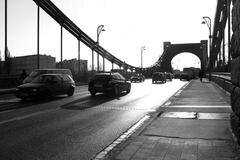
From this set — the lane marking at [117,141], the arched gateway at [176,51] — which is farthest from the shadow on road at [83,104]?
the arched gateway at [176,51]

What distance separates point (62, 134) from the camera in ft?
25.1

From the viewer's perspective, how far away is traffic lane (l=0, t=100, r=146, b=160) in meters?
Answer: 5.94

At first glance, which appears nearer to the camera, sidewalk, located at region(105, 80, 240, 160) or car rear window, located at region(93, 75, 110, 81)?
sidewalk, located at region(105, 80, 240, 160)

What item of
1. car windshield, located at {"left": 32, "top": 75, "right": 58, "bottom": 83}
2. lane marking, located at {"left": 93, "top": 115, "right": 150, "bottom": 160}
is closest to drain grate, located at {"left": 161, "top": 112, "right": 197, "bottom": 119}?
lane marking, located at {"left": 93, "top": 115, "right": 150, "bottom": 160}

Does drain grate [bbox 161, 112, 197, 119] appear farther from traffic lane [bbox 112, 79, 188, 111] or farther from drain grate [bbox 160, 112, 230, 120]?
traffic lane [bbox 112, 79, 188, 111]

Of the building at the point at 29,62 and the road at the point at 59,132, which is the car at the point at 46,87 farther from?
the building at the point at 29,62

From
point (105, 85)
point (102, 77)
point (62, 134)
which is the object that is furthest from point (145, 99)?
point (62, 134)

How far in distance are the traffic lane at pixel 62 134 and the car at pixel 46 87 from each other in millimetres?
5100

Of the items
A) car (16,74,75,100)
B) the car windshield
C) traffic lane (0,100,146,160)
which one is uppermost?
the car windshield

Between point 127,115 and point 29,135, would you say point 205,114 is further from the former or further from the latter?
point 29,135

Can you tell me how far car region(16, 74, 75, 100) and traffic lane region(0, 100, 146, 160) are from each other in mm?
5100

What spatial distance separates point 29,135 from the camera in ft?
24.5

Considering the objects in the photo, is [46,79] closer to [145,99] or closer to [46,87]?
[46,87]

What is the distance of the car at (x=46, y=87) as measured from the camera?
16031mm
